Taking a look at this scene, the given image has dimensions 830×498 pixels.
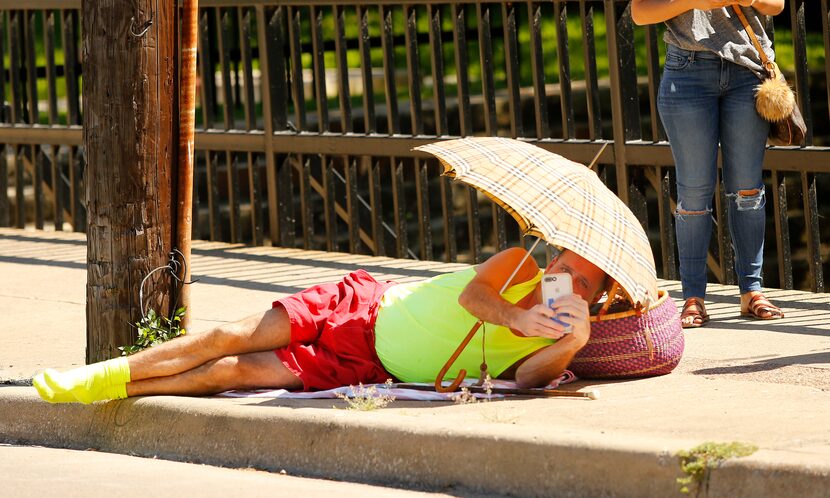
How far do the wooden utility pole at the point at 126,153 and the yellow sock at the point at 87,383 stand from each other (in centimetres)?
43

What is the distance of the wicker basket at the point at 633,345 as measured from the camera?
521 centimetres

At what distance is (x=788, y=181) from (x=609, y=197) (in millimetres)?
11015

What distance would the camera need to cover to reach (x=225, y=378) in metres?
5.37

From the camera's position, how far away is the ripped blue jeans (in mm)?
6352

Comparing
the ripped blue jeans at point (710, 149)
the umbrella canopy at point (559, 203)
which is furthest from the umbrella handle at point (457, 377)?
the ripped blue jeans at point (710, 149)

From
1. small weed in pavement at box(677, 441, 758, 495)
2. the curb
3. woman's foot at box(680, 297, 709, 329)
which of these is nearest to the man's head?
the curb

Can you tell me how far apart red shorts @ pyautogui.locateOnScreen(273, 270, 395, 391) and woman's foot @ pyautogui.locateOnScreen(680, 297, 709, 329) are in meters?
1.76

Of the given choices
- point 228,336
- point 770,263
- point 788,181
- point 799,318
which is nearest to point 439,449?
point 228,336

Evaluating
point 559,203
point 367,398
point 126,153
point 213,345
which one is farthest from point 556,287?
point 126,153

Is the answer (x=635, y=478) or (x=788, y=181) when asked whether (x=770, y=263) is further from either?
(x=635, y=478)

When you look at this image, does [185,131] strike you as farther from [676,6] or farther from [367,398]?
[676,6]

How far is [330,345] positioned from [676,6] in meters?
2.19

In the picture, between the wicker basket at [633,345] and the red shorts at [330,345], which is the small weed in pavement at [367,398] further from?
the wicker basket at [633,345]

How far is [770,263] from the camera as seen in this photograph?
14.2m
